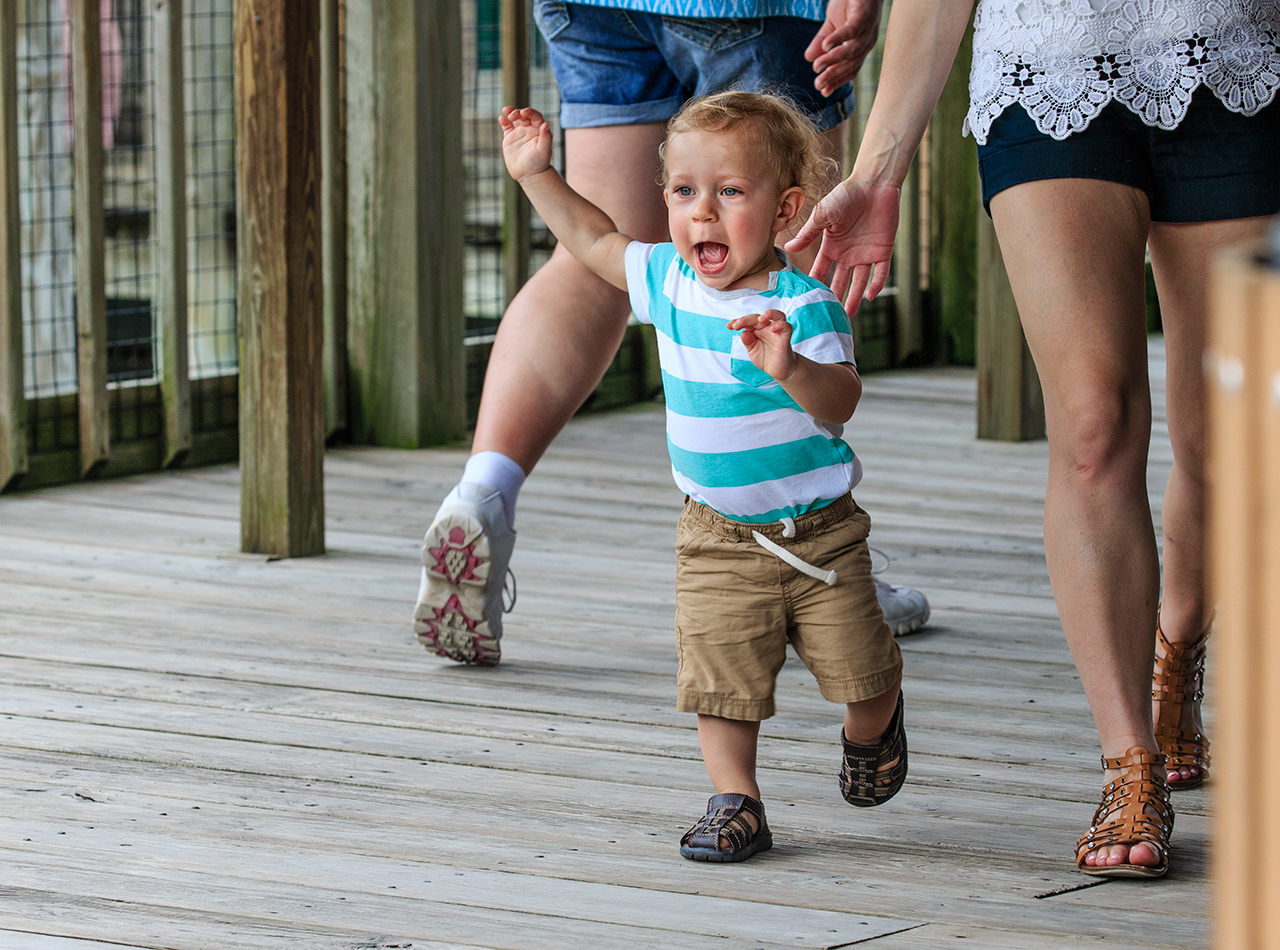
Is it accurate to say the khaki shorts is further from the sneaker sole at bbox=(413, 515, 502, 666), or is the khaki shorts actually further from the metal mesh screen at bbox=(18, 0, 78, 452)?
the metal mesh screen at bbox=(18, 0, 78, 452)

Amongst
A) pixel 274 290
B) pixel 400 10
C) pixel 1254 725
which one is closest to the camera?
pixel 1254 725

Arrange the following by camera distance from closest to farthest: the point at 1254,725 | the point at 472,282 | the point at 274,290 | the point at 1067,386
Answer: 1. the point at 1254,725
2. the point at 1067,386
3. the point at 274,290
4. the point at 472,282

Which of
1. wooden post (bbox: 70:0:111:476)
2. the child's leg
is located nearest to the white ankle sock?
the child's leg

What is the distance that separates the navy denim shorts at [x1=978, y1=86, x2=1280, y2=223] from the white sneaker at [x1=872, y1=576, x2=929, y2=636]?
41.4 inches

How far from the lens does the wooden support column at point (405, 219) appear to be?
442cm

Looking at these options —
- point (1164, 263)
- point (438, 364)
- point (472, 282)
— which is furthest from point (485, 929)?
point (472, 282)

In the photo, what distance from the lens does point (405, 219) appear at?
446 cm

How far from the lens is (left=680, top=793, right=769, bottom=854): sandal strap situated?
1793mm

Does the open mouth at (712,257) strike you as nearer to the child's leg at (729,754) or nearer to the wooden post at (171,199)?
the child's leg at (729,754)

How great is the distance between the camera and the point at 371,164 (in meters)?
4.47

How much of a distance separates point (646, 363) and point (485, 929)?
3.84 m

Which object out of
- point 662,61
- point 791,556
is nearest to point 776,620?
point 791,556

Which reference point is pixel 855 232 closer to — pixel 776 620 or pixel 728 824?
pixel 776 620

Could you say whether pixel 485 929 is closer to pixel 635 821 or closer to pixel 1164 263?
pixel 635 821
